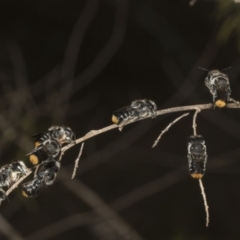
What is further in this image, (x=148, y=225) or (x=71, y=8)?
(x=71, y=8)

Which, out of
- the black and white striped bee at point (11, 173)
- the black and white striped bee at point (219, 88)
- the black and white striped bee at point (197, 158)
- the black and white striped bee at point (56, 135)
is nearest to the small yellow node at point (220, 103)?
the black and white striped bee at point (219, 88)

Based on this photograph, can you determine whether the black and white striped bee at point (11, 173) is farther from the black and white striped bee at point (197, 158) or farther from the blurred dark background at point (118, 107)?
the blurred dark background at point (118, 107)

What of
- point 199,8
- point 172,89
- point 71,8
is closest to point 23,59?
point 71,8

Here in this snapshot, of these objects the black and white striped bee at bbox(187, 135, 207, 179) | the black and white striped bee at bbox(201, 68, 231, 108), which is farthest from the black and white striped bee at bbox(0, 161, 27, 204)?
the black and white striped bee at bbox(201, 68, 231, 108)

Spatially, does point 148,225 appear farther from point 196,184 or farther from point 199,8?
point 199,8

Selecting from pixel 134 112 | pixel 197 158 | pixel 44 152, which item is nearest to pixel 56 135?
pixel 44 152
